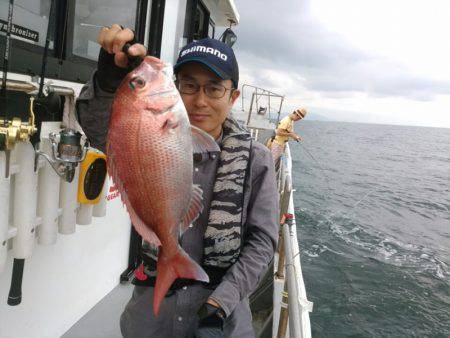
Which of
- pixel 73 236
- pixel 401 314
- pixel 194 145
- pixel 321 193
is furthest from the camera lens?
pixel 321 193

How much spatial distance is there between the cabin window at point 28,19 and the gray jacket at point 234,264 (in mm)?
837

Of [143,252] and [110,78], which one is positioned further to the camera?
[143,252]

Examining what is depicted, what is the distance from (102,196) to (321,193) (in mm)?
17393

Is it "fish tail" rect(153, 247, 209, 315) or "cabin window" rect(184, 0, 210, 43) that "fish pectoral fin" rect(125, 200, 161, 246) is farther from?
"cabin window" rect(184, 0, 210, 43)

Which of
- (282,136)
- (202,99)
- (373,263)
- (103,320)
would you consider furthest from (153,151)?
(373,263)

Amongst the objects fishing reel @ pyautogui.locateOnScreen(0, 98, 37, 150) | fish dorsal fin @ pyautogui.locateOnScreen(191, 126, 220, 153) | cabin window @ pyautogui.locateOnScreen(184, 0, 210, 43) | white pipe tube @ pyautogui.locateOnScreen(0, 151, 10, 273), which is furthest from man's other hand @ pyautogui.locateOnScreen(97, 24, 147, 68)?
cabin window @ pyautogui.locateOnScreen(184, 0, 210, 43)

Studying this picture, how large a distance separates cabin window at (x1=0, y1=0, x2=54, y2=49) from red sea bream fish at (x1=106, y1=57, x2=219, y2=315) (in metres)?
1.17

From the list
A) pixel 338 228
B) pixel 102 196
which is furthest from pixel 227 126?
pixel 338 228

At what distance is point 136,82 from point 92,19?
1.88 metres

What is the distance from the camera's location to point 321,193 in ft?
62.2

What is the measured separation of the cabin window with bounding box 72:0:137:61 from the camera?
8.84ft

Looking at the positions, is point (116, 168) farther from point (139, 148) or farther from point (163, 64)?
point (163, 64)

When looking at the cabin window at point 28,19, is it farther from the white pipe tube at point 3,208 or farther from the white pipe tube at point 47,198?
the white pipe tube at point 3,208

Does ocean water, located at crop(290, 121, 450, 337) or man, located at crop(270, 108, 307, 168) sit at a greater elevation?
man, located at crop(270, 108, 307, 168)
